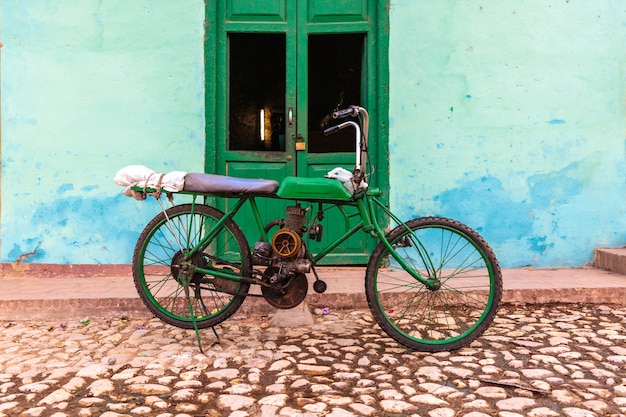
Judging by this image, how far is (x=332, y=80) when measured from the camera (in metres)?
5.22

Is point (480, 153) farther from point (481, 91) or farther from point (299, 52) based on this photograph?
point (299, 52)

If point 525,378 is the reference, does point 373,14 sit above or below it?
above

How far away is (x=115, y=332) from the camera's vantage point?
3.45 meters

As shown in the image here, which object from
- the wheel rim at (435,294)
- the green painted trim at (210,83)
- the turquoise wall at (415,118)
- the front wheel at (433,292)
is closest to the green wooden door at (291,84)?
the green painted trim at (210,83)

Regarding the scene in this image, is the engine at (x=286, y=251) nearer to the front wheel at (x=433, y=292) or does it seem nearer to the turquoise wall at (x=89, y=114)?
the front wheel at (x=433, y=292)

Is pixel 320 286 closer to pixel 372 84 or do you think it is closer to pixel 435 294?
pixel 435 294

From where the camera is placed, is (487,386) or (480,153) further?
(480,153)

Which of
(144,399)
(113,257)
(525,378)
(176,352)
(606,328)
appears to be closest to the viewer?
(144,399)

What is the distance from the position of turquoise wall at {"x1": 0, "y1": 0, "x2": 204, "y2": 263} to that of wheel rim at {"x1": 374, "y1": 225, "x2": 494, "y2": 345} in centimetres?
223

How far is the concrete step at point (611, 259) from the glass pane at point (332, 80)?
257cm

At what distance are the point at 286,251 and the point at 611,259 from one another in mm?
3388

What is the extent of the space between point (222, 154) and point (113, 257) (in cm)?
144

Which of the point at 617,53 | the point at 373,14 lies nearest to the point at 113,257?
the point at 373,14

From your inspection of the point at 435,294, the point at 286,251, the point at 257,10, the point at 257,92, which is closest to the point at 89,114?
the point at 257,92
